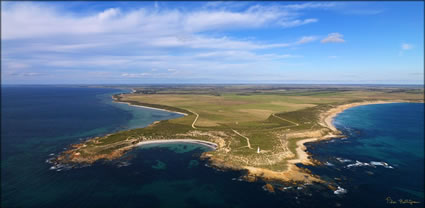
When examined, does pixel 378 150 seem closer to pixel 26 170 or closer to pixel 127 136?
pixel 127 136

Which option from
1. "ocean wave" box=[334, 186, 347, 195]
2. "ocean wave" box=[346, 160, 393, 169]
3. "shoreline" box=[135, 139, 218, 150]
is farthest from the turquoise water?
"shoreline" box=[135, 139, 218, 150]

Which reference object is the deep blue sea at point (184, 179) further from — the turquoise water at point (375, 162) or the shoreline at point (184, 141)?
the shoreline at point (184, 141)

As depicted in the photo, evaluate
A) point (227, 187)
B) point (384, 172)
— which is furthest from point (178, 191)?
point (384, 172)

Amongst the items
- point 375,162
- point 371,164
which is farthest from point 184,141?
point 375,162

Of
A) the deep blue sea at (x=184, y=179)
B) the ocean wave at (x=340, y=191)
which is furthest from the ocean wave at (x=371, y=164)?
the ocean wave at (x=340, y=191)

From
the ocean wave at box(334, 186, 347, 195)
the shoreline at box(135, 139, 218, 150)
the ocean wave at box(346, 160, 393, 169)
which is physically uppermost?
the shoreline at box(135, 139, 218, 150)

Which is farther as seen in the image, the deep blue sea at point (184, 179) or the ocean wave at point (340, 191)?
the ocean wave at point (340, 191)

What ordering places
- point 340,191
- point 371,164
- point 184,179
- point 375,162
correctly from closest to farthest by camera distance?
point 340,191 < point 184,179 < point 371,164 < point 375,162

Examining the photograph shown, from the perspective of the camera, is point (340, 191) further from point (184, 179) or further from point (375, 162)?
point (184, 179)

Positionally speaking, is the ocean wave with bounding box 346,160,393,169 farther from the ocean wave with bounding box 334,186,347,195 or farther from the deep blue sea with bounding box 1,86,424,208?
the ocean wave with bounding box 334,186,347,195

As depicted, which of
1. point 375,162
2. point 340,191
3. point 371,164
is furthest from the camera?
point 375,162

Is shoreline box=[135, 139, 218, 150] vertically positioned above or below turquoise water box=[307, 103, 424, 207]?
above
